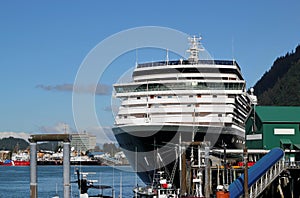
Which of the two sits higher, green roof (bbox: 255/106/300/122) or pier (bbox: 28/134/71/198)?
green roof (bbox: 255/106/300/122)

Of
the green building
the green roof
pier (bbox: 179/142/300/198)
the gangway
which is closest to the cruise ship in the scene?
the green building

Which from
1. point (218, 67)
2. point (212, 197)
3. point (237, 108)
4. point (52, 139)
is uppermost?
point (218, 67)

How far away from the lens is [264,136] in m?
53.9

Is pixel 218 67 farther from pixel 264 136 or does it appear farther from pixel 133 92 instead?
pixel 264 136

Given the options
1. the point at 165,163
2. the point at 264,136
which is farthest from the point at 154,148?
the point at 264,136

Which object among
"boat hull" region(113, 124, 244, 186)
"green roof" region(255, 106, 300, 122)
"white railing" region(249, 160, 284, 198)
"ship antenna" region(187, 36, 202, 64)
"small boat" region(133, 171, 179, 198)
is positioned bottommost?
"small boat" region(133, 171, 179, 198)

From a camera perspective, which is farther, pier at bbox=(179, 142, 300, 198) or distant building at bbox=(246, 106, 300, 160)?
distant building at bbox=(246, 106, 300, 160)

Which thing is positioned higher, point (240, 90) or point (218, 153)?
point (240, 90)

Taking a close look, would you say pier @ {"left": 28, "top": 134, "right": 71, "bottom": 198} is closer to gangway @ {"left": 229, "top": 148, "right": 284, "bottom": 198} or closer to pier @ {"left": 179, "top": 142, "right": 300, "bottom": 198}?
pier @ {"left": 179, "top": 142, "right": 300, "bottom": 198}

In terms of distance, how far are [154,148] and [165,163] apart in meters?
1.66

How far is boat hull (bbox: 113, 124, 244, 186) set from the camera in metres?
57.6

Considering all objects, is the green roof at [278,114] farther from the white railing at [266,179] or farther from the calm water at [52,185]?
the calm water at [52,185]

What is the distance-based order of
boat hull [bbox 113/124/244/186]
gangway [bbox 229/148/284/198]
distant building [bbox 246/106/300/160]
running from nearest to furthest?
gangway [bbox 229/148/284/198]
distant building [bbox 246/106/300/160]
boat hull [bbox 113/124/244/186]

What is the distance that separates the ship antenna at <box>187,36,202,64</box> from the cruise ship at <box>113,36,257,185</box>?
2829mm
